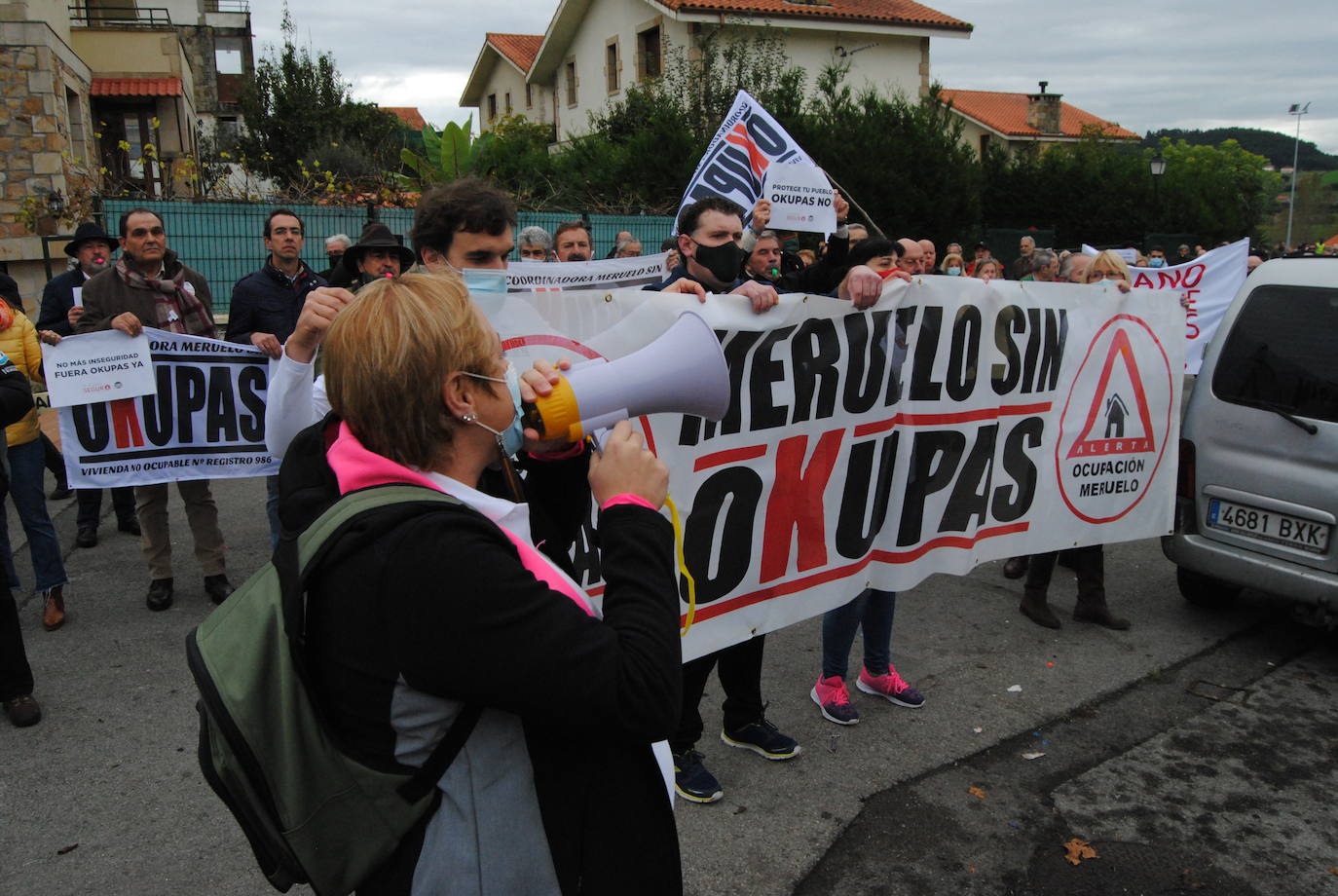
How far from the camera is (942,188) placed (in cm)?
2244

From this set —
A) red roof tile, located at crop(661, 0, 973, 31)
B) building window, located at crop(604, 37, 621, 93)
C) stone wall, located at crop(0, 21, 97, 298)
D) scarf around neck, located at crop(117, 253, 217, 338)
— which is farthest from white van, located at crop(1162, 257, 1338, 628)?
building window, located at crop(604, 37, 621, 93)

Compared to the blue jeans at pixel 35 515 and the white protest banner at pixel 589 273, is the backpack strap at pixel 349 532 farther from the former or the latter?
the blue jeans at pixel 35 515

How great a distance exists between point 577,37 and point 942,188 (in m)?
17.1

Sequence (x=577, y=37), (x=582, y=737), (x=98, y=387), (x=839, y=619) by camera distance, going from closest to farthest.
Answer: (x=582, y=737) → (x=839, y=619) → (x=98, y=387) → (x=577, y=37)

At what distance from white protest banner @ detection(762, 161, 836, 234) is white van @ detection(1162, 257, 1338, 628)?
6.79ft

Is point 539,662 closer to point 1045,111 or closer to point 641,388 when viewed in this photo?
point 641,388

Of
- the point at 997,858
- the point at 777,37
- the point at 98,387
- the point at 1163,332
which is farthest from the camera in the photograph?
the point at 777,37

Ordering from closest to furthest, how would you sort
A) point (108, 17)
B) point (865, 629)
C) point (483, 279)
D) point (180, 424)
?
point (483, 279) < point (865, 629) < point (180, 424) < point (108, 17)

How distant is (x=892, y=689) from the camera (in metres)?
4.14

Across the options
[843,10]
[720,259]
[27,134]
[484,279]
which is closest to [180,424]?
[484,279]

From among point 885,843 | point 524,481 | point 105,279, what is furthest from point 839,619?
point 105,279

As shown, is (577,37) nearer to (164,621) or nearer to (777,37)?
(777,37)

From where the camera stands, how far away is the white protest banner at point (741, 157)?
5344 millimetres

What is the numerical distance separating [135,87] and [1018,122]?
39152 millimetres
